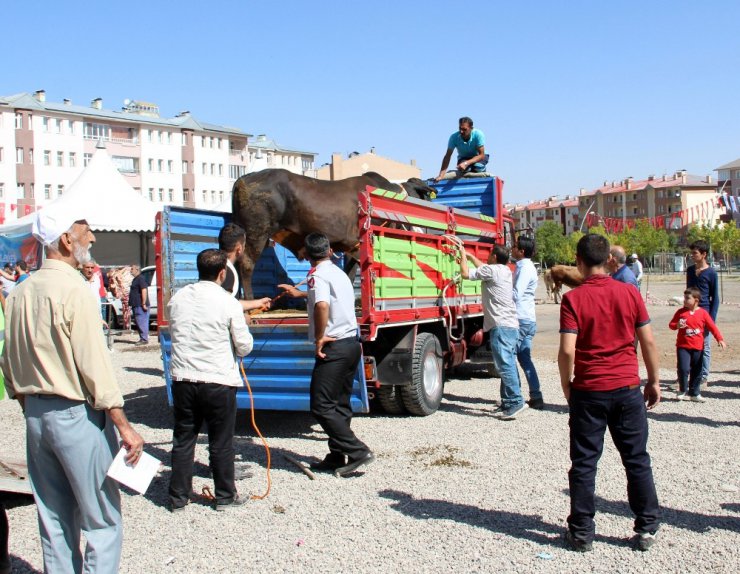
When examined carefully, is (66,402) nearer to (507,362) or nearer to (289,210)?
(289,210)

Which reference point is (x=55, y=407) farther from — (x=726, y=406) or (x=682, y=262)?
(x=682, y=262)

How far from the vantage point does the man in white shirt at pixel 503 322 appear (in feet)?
26.9

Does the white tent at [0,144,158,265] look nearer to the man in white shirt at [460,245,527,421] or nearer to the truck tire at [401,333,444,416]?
Answer: the truck tire at [401,333,444,416]

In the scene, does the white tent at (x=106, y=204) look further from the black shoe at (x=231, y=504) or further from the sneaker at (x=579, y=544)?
the sneaker at (x=579, y=544)

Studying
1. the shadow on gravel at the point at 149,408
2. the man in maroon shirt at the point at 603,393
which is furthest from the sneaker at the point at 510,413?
the man in maroon shirt at the point at 603,393

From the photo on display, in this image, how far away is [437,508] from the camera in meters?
5.29

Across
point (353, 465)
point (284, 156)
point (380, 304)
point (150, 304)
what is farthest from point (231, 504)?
point (284, 156)

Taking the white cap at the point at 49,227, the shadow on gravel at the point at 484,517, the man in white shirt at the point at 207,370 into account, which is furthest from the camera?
the man in white shirt at the point at 207,370

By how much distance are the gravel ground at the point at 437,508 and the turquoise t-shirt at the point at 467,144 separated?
14.4 feet

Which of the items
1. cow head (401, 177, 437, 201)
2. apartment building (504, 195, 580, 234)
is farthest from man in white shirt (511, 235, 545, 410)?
apartment building (504, 195, 580, 234)

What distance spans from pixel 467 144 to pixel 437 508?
6.97m

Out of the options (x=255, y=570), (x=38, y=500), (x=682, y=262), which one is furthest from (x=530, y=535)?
(x=682, y=262)

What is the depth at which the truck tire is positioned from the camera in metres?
7.96

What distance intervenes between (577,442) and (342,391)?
86.5 inches
